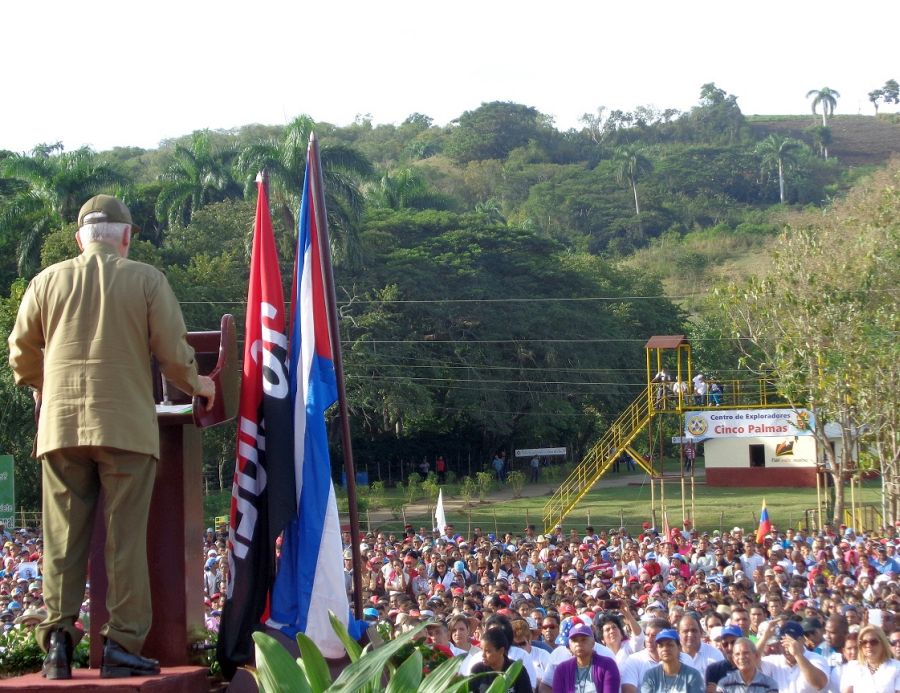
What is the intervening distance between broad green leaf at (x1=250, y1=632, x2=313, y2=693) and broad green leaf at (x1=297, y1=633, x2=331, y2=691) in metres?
0.02

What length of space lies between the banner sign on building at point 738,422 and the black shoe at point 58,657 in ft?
88.2

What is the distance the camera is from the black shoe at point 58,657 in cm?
387

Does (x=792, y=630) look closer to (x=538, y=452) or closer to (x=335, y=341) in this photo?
(x=335, y=341)

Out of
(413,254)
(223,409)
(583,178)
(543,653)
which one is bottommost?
(543,653)

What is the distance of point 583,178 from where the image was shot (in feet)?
308

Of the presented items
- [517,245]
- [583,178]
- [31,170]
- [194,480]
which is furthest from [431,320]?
[583,178]

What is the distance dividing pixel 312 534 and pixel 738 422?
87.4 ft

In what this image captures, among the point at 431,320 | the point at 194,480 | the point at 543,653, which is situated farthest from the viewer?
the point at 431,320

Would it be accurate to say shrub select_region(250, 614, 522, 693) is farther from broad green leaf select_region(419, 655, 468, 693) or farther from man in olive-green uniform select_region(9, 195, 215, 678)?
man in olive-green uniform select_region(9, 195, 215, 678)

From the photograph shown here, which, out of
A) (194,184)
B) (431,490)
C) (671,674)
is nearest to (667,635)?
(671,674)

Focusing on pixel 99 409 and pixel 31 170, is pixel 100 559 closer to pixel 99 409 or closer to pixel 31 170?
pixel 99 409

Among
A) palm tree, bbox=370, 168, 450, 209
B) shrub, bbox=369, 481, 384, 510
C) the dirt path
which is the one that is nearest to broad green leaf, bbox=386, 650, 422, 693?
the dirt path

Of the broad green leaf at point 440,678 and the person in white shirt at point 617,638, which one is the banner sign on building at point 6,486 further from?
the broad green leaf at point 440,678

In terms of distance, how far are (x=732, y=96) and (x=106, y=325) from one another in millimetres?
139213
